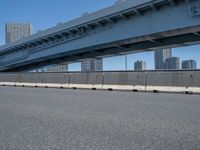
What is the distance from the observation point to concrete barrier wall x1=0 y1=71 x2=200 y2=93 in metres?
16.6

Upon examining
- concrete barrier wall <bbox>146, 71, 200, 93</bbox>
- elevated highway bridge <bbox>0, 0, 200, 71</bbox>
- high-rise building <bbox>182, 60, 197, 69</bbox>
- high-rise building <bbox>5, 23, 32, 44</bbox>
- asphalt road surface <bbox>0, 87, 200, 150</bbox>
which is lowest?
asphalt road surface <bbox>0, 87, 200, 150</bbox>

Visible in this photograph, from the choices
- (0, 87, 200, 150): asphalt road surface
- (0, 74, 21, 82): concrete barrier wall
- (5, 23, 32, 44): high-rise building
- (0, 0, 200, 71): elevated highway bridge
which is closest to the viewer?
(0, 87, 200, 150): asphalt road surface

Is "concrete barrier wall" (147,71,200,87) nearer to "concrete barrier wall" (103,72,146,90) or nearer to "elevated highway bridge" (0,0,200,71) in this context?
"concrete barrier wall" (103,72,146,90)

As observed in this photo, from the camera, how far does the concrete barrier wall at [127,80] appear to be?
16562 millimetres

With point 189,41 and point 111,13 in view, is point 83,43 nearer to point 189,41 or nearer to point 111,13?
point 111,13

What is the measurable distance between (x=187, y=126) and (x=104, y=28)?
115 feet

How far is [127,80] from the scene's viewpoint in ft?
63.7

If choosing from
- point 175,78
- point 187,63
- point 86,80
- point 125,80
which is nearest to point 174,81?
point 175,78

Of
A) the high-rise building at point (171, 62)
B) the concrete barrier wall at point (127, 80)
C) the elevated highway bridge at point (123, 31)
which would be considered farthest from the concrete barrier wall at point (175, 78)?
the high-rise building at point (171, 62)

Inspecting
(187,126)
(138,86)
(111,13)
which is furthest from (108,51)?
(187,126)

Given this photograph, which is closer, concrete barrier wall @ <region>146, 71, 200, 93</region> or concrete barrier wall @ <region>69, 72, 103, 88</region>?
concrete barrier wall @ <region>146, 71, 200, 93</region>

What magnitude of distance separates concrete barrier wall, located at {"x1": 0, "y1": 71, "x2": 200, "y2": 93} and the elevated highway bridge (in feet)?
39.3

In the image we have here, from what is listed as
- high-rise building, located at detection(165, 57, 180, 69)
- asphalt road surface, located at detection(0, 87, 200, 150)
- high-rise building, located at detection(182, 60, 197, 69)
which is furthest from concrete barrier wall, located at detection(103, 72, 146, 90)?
high-rise building, located at detection(165, 57, 180, 69)

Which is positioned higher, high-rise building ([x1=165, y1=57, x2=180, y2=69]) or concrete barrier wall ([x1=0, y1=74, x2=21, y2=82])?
high-rise building ([x1=165, y1=57, x2=180, y2=69])
